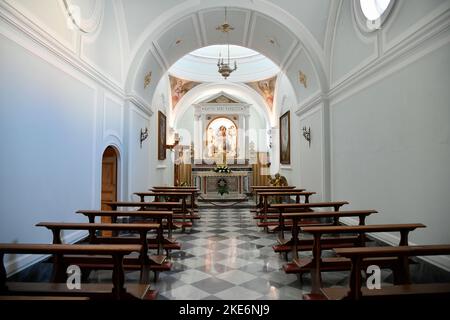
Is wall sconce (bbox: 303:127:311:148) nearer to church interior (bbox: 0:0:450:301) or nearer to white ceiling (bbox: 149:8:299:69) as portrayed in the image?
church interior (bbox: 0:0:450:301)

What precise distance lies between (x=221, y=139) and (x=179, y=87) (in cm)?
404

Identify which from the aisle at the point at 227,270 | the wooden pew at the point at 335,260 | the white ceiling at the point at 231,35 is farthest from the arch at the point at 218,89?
the wooden pew at the point at 335,260

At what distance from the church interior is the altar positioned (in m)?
4.84

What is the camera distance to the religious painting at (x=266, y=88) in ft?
44.0

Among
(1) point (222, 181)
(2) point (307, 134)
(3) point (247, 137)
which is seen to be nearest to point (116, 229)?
(2) point (307, 134)

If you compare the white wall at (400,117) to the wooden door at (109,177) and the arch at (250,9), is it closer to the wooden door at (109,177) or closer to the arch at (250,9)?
the arch at (250,9)


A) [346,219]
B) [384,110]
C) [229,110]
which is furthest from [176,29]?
[229,110]

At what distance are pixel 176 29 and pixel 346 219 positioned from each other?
19.6 ft

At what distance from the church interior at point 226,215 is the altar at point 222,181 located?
484 centimetres

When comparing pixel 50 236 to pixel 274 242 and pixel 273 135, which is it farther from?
pixel 273 135

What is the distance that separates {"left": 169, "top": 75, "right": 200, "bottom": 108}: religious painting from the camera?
13.4m

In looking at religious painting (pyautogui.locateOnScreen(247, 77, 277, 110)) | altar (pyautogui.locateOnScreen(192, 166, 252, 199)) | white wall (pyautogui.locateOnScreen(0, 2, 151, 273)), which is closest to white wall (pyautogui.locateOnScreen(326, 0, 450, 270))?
white wall (pyautogui.locateOnScreen(0, 2, 151, 273))

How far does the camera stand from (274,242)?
6.02 meters

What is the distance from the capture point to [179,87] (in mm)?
13844
